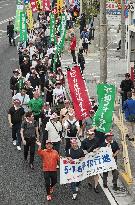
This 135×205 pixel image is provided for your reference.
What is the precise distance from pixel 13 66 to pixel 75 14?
55.6 feet

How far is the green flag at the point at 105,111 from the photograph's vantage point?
15.0 m

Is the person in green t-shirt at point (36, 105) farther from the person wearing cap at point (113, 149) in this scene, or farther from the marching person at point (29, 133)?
the person wearing cap at point (113, 149)

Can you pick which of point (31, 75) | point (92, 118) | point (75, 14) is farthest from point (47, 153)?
point (75, 14)

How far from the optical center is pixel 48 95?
20.8 metres

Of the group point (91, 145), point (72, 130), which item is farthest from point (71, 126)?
point (91, 145)

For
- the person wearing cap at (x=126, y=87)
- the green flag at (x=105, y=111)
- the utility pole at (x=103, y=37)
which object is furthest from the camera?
the person wearing cap at (x=126, y=87)

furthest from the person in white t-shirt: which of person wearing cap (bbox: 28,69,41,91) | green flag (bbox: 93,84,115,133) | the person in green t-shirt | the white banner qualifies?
the white banner

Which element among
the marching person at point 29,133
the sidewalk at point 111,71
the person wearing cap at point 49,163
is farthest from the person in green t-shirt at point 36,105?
the person wearing cap at point 49,163

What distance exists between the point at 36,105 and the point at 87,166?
4.45m

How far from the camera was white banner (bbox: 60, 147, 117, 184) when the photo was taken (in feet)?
44.5

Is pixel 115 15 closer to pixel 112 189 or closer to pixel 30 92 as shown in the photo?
pixel 30 92

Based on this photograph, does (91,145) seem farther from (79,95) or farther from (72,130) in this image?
(79,95)

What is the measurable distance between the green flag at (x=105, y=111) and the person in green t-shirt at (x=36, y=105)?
2.90 meters

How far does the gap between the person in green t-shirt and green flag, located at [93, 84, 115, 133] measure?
290 cm
